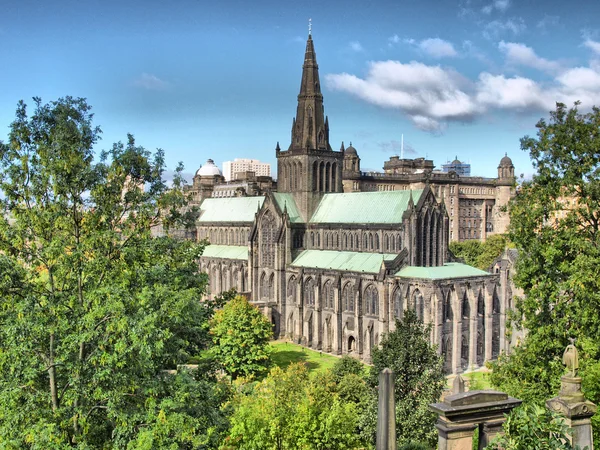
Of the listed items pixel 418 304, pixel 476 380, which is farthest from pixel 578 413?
pixel 418 304

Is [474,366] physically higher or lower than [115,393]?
lower

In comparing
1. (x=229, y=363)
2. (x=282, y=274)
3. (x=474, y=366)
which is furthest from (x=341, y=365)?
(x=282, y=274)

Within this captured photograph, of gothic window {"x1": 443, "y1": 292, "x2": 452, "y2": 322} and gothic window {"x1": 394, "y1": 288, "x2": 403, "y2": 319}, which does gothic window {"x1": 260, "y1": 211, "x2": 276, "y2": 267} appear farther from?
gothic window {"x1": 443, "y1": 292, "x2": 452, "y2": 322}

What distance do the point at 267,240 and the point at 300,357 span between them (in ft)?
75.1

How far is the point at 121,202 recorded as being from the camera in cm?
2538

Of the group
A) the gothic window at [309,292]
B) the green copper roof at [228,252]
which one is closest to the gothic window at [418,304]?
the gothic window at [309,292]

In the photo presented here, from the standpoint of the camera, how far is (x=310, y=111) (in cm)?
8919

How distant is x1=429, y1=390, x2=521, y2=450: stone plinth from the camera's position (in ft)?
57.5

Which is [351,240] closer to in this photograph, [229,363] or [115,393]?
[229,363]

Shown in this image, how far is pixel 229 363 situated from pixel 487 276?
31.9 meters

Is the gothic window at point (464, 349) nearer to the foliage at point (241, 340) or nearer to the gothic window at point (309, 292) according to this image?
the gothic window at point (309, 292)

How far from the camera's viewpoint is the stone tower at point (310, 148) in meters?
89.2

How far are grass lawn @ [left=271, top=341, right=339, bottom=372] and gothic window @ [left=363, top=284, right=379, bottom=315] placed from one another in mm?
7016

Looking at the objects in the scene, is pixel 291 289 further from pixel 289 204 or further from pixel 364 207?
pixel 364 207
